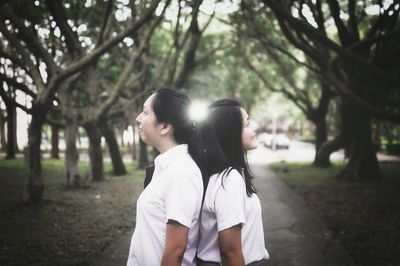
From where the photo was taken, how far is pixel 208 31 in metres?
21.9

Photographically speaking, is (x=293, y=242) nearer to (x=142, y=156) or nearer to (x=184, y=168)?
(x=184, y=168)


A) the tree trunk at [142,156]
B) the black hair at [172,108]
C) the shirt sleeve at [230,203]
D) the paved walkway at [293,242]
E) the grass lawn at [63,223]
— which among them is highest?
the black hair at [172,108]

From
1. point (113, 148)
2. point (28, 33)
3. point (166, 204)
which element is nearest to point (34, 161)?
point (28, 33)

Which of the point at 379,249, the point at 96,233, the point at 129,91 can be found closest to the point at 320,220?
the point at 379,249

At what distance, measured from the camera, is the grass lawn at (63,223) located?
5.66m

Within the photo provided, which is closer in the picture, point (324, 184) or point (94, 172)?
point (324, 184)

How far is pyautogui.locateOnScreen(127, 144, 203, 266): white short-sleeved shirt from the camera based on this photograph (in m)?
1.81

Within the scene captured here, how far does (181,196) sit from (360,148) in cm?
1399

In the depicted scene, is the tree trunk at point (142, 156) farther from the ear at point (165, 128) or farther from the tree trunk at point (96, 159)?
the ear at point (165, 128)

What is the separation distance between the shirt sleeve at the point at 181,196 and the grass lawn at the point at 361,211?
4.35 meters

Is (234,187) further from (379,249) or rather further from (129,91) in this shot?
(129,91)

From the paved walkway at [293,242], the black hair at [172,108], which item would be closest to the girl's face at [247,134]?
the black hair at [172,108]

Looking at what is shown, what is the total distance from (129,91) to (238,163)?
17.6m

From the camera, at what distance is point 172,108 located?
2029 millimetres
